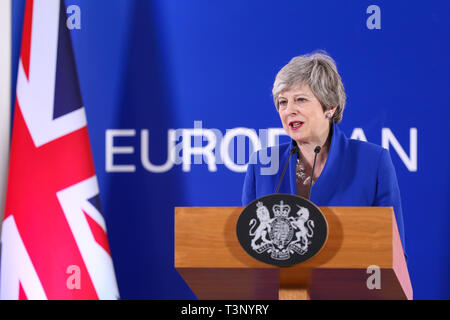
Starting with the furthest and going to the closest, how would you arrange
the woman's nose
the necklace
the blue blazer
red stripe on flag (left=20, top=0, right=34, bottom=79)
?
red stripe on flag (left=20, top=0, right=34, bottom=79), the woman's nose, the necklace, the blue blazer

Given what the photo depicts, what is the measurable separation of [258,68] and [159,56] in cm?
59

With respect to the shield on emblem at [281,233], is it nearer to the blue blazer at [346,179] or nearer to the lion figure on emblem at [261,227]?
the lion figure on emblem at [261,227]

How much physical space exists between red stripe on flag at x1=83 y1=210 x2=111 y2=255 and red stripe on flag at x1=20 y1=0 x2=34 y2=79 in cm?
88

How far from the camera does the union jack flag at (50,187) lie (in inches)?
168

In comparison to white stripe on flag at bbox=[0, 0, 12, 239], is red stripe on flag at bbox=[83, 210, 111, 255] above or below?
below

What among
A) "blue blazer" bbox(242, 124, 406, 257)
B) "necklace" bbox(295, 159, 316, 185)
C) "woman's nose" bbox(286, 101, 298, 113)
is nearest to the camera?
"blue blazer" bbox(242, 124, 406, 257)

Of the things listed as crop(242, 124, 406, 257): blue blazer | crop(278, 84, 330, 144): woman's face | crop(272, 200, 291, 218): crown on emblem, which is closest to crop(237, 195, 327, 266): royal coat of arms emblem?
crop(272, 200, 291, 218): crown on emblem

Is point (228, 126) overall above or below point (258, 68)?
below

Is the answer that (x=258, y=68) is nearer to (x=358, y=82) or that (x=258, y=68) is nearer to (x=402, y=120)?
(x=358, y=82)

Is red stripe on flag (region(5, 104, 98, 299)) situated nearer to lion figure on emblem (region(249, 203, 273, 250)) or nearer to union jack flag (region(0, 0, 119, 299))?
union jack flag (region(0, 0, 119, 299))

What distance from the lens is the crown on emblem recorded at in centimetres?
231

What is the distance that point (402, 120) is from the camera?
4543 mm

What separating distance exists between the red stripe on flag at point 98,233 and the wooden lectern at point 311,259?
6.23 feet
